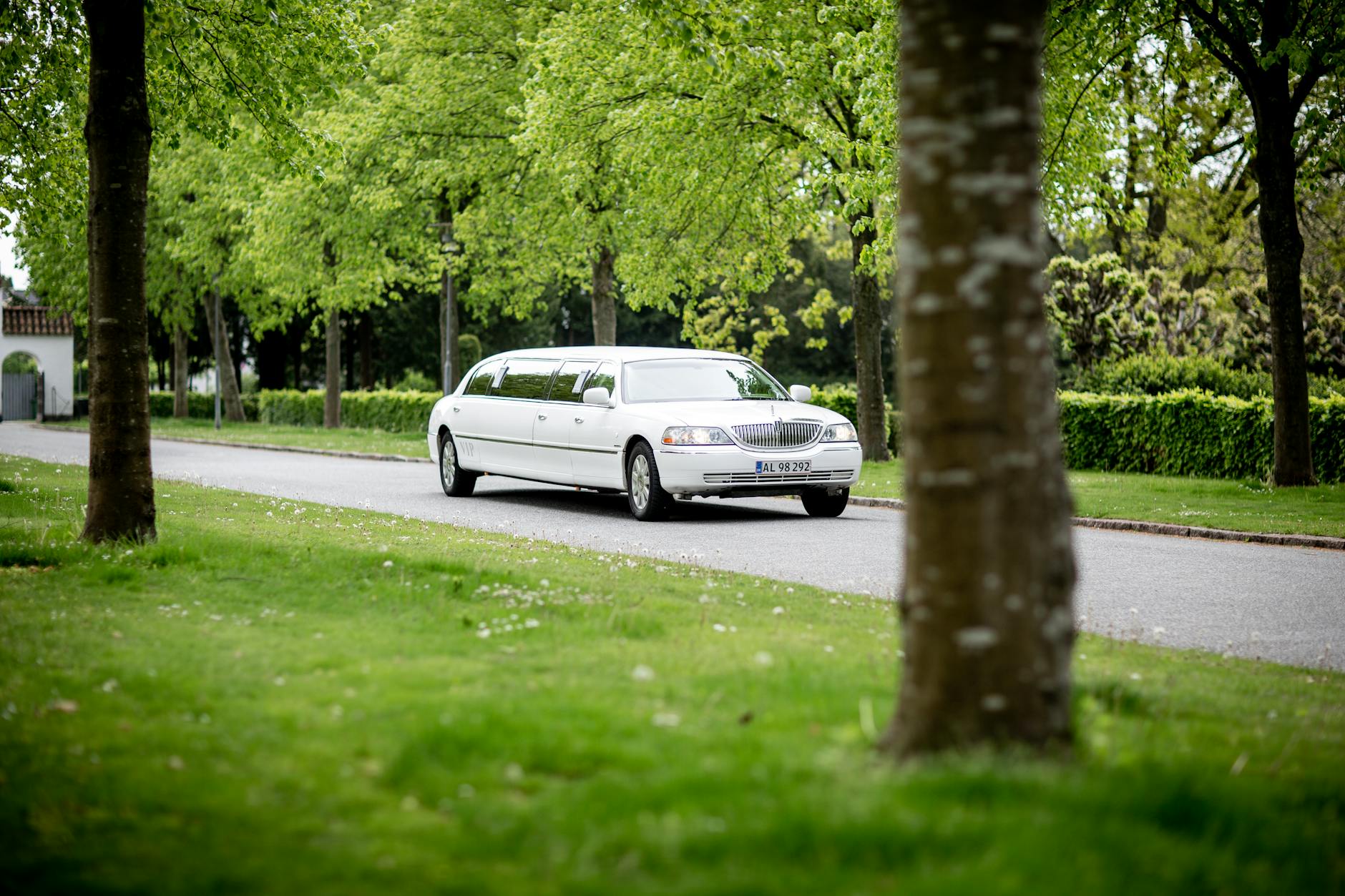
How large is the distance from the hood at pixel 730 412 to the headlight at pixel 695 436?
55 millimetres

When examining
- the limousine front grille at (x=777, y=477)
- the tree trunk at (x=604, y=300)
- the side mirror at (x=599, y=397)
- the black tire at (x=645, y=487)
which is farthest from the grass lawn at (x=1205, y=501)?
the tree trunk at (x=604, y=300)

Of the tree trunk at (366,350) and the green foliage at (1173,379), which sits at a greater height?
the tree trunk at (366,350)

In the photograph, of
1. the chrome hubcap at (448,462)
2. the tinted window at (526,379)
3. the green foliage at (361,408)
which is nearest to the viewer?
the tinted window at (526,379)

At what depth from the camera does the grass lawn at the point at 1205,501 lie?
14445 millimetres

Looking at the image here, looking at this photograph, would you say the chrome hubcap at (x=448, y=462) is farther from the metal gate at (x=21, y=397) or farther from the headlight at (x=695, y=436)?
the metal gate at (x=21, y=397)

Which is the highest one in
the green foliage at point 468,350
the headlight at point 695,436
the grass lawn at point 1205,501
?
the green foliage at point 468,350

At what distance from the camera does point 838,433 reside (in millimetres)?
14852

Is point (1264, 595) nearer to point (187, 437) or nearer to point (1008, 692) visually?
point (1008, 692)

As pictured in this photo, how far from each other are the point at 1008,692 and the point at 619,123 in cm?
1988

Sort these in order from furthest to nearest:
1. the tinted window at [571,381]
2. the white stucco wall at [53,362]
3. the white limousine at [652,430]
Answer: the white stucco wall at [53,362]
the tinted window at [571,381]
the white limousine at [652,430]

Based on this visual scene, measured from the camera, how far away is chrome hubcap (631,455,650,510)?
14.7 metres

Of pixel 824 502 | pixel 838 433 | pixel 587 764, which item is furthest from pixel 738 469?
pixel 587 764

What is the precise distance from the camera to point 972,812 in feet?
11.3

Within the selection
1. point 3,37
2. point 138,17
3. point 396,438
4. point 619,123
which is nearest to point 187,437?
point 396,438
